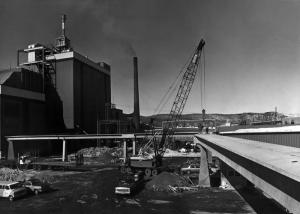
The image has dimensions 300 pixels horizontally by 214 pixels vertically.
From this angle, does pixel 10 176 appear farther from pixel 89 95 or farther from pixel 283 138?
pixel 89 95

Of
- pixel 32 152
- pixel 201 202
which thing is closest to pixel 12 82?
pixel 32 152

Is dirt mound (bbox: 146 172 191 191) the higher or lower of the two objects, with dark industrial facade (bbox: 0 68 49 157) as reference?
lower

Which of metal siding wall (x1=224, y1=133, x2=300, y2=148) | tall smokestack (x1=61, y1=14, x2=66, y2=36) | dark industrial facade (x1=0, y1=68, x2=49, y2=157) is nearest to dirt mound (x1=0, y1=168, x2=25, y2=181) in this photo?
dark industrial facade (x1=0, y1=68, x2=49, y2=157)

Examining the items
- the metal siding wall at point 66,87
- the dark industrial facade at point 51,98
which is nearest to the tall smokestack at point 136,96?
the dark industrial facade at point 51,98

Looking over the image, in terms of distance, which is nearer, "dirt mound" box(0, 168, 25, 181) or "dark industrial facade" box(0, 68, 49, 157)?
"dirt mound" box(0, 168, 25, 181)

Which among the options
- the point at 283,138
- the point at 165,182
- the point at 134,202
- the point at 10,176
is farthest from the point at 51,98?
the point at 283,138

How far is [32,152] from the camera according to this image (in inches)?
3718

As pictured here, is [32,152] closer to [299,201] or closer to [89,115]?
[89,115]

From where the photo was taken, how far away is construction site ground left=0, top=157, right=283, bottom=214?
31.8 metres

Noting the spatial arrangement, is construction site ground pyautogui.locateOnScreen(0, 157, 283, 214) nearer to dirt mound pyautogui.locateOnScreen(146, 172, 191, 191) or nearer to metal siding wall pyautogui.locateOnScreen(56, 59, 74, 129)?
dirt mound pyautogui.locateOnScreen(146, 172, 191, 191)

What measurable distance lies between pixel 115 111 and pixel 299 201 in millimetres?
131145

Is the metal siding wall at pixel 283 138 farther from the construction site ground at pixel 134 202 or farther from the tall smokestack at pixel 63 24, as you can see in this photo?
the tall smokestack at pixel 63 24

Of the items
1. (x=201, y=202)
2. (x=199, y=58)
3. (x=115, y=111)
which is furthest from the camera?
(x=115, y=111)

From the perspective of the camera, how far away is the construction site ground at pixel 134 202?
31844 mm
